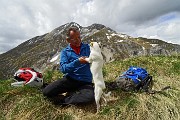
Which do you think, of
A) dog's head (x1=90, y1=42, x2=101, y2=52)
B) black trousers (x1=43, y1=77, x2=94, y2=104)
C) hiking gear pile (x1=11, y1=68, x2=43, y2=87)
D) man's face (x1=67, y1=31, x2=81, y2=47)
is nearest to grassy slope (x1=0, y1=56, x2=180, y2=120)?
black trousers (x1=43, y1=77, x2=94, y2=104)

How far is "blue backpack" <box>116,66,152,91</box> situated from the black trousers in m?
0.96

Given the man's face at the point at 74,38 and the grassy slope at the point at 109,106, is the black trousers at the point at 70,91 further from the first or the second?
the man's face at the point at 74,38

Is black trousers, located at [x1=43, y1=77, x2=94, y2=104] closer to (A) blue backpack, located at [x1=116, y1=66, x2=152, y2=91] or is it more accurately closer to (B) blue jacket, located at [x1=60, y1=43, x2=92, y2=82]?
(B) blue jacket, located at [x1=60, y1=43, x2=92, y2=82]

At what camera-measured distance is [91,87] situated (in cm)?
881

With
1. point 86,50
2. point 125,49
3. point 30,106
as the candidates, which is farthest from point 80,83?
point 125,49

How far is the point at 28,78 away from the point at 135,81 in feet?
11.4

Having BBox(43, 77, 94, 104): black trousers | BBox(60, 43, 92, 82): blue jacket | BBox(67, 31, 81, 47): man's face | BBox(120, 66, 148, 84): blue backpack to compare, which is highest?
BBox(67, 31, 81, 47): man's face

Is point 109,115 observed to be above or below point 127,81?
below

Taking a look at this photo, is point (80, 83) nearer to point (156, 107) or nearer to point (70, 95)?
point (70, 95)

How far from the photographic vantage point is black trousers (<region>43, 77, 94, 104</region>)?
27.6 ft

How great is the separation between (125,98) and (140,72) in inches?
58.3

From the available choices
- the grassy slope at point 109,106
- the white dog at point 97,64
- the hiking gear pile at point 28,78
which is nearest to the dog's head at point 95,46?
the white dog at point 97,64

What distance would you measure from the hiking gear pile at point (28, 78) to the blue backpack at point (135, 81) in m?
2.59

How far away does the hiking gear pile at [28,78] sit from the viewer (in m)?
9.98
